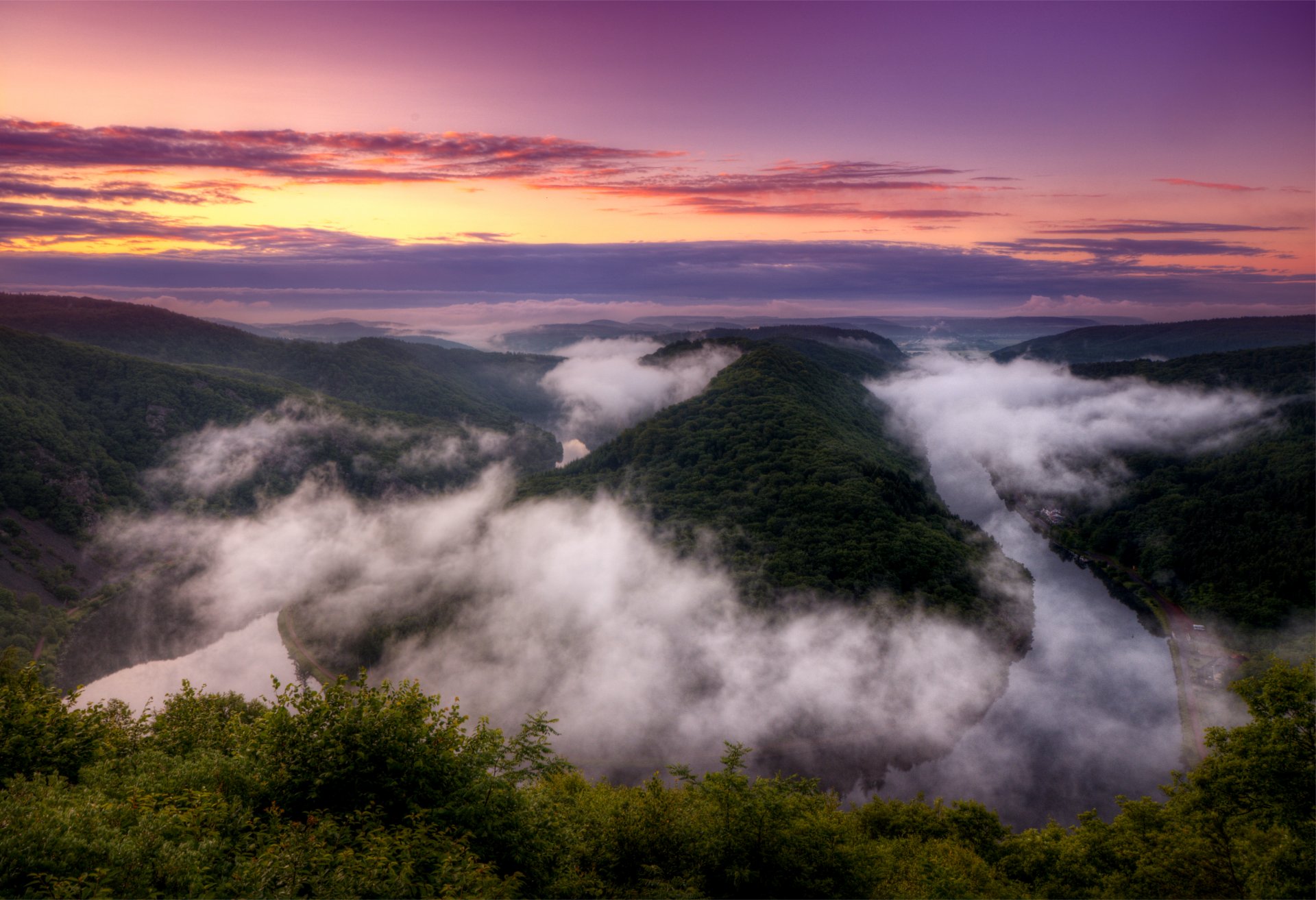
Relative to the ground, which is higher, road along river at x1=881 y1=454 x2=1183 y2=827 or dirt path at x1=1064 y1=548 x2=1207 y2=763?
dirt path at x1=1064 y1=548 x2=1207 y2=763

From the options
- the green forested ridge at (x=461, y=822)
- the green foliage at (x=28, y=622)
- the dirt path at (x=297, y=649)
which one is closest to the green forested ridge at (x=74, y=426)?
the green foliage at (x=28, y=622)

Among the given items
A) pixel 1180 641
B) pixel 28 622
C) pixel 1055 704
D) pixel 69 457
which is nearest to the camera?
pixel 1055 704

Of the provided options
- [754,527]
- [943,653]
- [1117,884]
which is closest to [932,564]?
[943,653]

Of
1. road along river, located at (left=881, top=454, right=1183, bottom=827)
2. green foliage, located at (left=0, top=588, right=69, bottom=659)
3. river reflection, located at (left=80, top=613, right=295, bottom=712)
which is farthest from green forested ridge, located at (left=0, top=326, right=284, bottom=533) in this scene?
road along river, located at (left=881, top=454, right=1183, bottom=827)

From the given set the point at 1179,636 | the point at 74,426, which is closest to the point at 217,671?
the point at 74,426

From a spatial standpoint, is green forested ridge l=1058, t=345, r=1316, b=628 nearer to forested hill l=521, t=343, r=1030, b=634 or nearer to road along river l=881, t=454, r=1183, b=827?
road along river l=881, t=454, r=1183, b=827

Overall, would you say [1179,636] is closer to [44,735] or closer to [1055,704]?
[1055,704]

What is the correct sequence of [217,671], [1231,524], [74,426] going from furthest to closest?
[74,426]
[1231,524]
[217,671]
